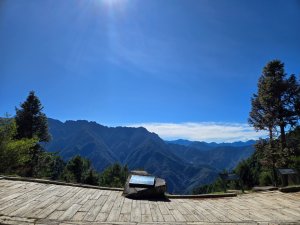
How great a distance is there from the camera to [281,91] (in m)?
34.6

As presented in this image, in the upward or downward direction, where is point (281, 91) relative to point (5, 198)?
upward

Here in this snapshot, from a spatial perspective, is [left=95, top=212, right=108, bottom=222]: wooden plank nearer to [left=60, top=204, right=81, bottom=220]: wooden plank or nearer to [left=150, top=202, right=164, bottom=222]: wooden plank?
[left=60, top=204, right=81, bottom=220]: wooden plank

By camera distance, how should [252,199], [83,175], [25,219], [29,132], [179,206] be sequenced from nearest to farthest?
[25,219], [179,206], [252,199], [29,132], [83,175]

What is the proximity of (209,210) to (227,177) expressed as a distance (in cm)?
455

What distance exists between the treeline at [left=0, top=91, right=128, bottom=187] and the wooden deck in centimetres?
1493

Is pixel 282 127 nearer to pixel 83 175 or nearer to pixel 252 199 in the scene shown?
pixel 252 199

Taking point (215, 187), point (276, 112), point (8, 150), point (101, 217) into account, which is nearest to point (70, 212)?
point (101, 217)

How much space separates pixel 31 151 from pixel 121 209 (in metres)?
37.2

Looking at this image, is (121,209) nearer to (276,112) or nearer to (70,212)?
(70,212)

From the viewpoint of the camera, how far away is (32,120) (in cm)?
4259

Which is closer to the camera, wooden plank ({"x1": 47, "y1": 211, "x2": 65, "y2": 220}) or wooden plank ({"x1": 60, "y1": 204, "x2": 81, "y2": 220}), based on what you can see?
wooden plank ({"x1": 47, "y1": 211, "x2": 65, "y2": 220})

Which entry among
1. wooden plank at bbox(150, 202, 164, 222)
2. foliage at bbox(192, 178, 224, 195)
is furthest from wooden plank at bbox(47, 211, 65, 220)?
foliage at bbox(192, 178, 224, 195)

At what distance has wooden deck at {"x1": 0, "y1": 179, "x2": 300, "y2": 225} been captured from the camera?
7169 millimetres

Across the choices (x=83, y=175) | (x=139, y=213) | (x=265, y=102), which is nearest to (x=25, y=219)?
(x=139, y=213)
